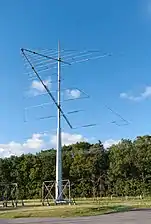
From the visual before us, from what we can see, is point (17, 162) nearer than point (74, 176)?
No

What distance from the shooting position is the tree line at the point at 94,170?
69.8 m

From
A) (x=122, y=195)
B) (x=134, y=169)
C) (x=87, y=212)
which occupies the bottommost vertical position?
(x=87, y=212)

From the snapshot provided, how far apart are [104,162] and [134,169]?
699 cm

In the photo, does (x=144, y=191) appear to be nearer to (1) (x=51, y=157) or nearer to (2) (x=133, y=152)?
(2) (x=133, y=152)

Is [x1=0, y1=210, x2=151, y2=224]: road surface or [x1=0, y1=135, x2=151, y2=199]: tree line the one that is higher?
[x1=0, y1=135, x2=151, y2=199]: tree line

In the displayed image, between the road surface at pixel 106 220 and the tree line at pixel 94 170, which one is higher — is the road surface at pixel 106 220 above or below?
below

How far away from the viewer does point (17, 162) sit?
80.8 meters

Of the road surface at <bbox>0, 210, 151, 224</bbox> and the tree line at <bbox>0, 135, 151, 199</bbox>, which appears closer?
the road surface at <bbox>0, 210, 151, 224</bbox>

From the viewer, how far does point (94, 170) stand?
74312mm

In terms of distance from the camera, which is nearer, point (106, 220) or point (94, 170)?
point (106, 220)

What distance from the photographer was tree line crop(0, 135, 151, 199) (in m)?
69.8

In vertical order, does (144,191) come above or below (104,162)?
below

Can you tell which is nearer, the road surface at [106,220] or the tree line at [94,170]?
the road surface at [106,220]

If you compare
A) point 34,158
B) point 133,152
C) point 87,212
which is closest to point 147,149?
point 133,152
